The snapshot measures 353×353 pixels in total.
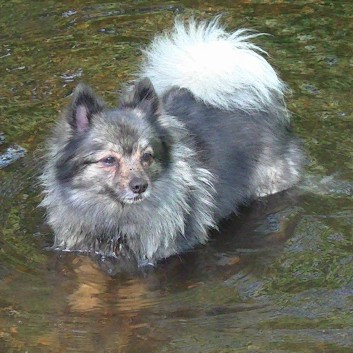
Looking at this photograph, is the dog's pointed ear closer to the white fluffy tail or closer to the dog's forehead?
the dog's forehead

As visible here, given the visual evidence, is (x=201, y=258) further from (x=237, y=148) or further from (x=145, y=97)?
(x=145, y=97)

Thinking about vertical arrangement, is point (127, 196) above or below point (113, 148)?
below

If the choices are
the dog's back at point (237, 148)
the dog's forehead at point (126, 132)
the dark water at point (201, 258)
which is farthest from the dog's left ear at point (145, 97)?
the dark water at point (201, 258)

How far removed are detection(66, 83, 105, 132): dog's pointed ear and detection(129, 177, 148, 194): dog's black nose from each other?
0.54 metres

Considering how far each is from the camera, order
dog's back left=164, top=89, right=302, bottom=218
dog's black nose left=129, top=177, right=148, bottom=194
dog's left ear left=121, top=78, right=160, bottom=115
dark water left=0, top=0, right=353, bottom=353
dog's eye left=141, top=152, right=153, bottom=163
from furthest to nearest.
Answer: dog's back left=164, top=89, right=302, bottom=218 < dog's left ear left=121, top=78, right=160, bottom=115 < dog's eye left=141, top=152, right=153, bottom=163 < dog's black nose left=129, top=177, right=148, bottom=194 < dark water left=0, top=0, right=353, bottom=353

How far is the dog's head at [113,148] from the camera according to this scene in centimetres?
596

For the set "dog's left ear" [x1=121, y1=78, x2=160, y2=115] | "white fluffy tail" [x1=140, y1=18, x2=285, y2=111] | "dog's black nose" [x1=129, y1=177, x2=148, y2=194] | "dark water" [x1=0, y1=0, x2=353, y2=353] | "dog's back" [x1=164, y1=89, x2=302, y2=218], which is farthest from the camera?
"white fluffy tail" [x1=140, y1=18, x2=285, y2=111]

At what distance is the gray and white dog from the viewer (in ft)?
19.8

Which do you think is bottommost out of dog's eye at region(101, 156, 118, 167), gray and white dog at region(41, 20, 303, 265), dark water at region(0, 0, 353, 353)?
dark water at region(0, 0, 353, 353)

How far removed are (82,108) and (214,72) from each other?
53.7 inches

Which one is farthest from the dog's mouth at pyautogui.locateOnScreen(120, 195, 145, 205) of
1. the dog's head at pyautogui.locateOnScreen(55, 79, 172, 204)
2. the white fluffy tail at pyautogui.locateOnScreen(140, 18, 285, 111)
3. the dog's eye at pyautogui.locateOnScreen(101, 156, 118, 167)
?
the white fluffy tail at pyautogui.locateOnScreen(140, 18, 285, 111)

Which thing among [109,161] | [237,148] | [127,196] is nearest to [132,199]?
[127,196]

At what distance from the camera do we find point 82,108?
611cm

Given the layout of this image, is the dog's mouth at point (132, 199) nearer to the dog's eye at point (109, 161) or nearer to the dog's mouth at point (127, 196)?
the dog's mouth at point (127, 196)
